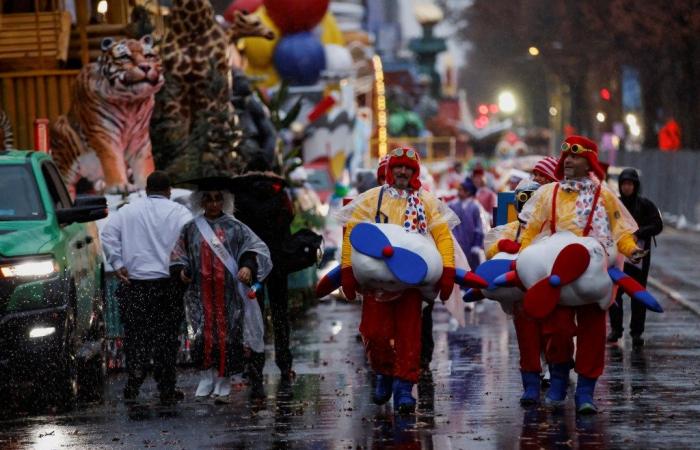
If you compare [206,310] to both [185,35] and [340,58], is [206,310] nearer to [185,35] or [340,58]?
[185,35]

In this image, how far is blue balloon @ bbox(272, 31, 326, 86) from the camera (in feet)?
134

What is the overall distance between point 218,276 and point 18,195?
1.71 metres

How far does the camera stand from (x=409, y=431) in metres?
11.4

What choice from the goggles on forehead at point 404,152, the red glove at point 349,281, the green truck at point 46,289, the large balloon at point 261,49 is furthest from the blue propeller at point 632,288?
the large balloon at point 261,49

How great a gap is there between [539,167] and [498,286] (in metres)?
1.82

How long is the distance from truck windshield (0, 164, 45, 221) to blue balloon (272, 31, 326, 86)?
Answer: 2681cm

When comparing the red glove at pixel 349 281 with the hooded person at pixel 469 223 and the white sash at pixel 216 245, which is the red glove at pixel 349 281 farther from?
the hooded person at pixel 469 223

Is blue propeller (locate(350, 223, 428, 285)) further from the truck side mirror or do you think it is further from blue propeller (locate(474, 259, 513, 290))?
the truck side mirror

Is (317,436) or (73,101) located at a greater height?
(73,101)

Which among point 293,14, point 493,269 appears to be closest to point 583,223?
point 493,269

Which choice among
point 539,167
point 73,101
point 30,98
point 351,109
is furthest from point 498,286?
point 351,109

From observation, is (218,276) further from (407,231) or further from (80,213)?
(407,231)

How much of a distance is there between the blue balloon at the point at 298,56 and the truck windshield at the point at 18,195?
26.8m

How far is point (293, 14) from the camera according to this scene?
4022cm
